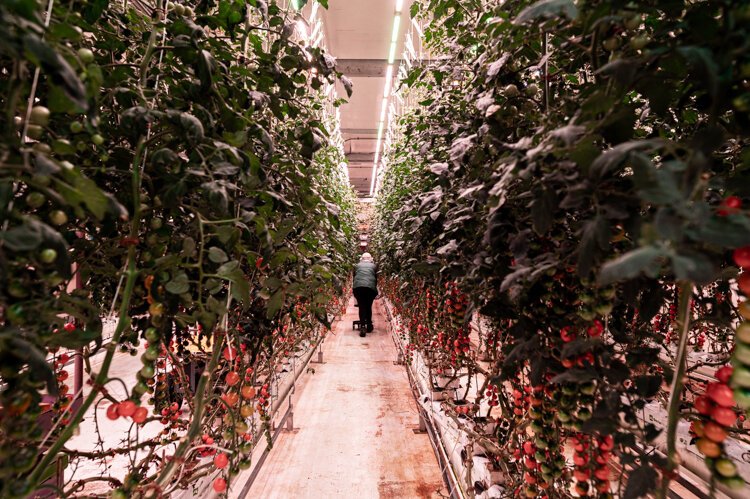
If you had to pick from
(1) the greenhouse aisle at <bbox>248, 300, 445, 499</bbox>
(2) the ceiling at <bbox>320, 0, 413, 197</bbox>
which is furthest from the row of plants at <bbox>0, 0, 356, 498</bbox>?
(2) the ceiling at <bbox>320, 0, 413, 197</bbox>

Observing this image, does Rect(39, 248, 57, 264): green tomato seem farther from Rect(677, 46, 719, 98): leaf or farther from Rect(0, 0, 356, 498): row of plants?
Rect(677, 46, 719, 98): leaf

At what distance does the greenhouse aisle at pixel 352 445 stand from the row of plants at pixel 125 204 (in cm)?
92

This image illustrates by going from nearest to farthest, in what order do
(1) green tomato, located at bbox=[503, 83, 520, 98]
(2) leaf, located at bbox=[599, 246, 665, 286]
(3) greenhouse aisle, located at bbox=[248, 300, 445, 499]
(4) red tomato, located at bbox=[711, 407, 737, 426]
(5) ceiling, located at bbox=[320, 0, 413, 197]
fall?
1. (2) leaf, located at bbox=[599, 246, 665, 286]
2. (4) red tomato, located at bbox=[711, 407, 737, 426]
3. (1) green tomato, located at bbox=[503, 83, 520, 98]
4. (3) greenhouse aisle, located at bbox=[248, 300, 445, 499]
5. (5) ceiling, located at bbox=[320, 0, 413, 197]

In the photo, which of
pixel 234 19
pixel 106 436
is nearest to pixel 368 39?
pixel 234 19

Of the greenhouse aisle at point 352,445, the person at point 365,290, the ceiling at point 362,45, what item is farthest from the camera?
the person at point 365,290

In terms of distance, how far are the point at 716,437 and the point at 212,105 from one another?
0.96m

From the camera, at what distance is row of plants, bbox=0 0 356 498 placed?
456 mm

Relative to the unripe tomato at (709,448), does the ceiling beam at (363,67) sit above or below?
above

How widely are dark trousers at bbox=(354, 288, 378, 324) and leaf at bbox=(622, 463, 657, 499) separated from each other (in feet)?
16.6

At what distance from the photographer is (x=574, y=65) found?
0.77 meters

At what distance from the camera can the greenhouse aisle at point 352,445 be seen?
1.95 m

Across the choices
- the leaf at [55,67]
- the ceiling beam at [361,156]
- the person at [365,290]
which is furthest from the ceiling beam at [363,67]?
the leaf at [55,67]

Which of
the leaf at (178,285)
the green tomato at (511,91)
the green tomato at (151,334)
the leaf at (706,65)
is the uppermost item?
the green tomato at (511,91)

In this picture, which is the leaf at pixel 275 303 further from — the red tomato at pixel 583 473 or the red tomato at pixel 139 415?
the red tomato at pixel 583 473
